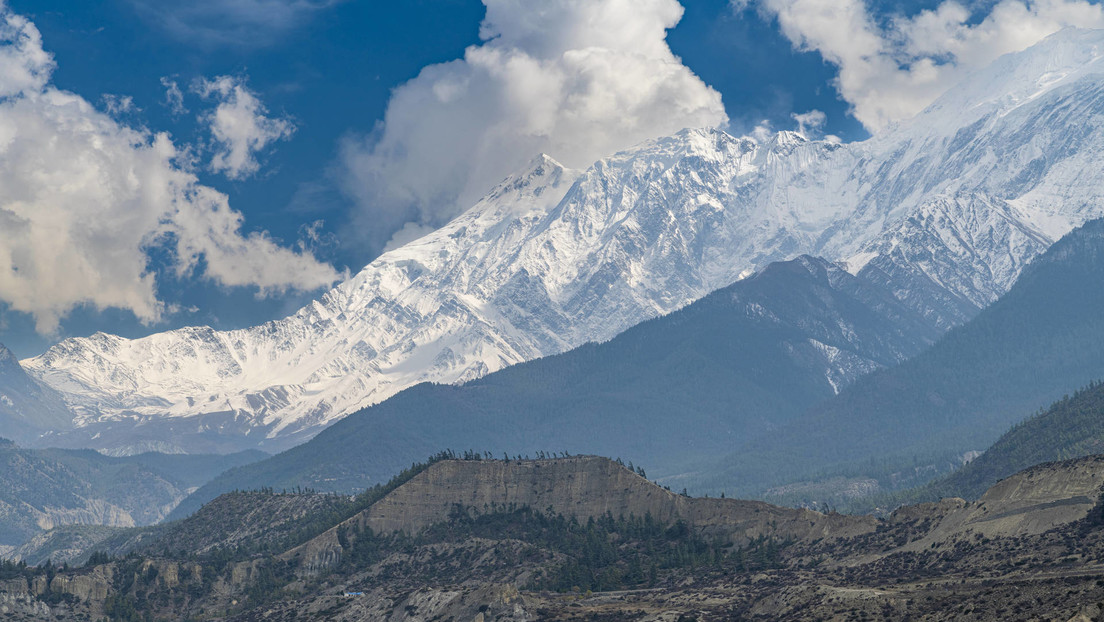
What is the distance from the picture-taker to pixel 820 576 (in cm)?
19375

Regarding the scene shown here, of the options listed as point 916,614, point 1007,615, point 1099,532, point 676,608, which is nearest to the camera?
point 1007,615

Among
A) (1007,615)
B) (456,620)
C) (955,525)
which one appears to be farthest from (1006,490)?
(456,620)

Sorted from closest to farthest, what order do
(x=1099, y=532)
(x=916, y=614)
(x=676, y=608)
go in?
(x=916, y=614) → (x=1099, y=532) → (x=676, y=608)

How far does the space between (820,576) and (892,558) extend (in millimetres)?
9539

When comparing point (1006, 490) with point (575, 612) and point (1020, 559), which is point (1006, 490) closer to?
point (1020, 559)

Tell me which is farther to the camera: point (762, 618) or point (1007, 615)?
point (762, 618)

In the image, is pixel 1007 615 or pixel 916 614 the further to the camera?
pixel 916 614

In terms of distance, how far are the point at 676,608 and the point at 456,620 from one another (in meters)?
29.5

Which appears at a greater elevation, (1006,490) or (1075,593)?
(1006,490)

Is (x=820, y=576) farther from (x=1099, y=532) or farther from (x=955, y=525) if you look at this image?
(x=1099, y=532)

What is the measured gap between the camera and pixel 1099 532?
170m

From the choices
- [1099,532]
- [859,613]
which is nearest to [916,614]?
[859,613]

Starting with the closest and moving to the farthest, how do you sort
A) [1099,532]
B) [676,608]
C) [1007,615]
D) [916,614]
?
[1007,615]
[916,614]
[1099,532]
[676,608]

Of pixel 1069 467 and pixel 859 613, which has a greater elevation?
pixel 1069 467
